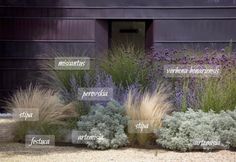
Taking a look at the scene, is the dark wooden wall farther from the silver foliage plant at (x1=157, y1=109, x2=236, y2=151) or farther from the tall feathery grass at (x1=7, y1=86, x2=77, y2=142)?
the silver foliage plant at (x1=157, y1=109, x2=236, y2=151)

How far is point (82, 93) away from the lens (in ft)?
26.4

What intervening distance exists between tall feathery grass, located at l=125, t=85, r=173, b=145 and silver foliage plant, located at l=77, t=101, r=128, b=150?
0.19 meters

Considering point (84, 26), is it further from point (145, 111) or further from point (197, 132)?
point (197, 132)

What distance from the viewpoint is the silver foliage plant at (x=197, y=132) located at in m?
7.00

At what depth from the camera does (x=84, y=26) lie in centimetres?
1156

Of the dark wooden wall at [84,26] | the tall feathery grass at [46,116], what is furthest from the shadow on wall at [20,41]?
the tall feathery grass at [46,116]

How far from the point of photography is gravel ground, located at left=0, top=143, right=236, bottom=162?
6.50m

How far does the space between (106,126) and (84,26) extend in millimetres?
4894

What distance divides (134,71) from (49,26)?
398 cm

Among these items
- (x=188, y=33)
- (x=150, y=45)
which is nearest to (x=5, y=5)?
(x=150, y=45)

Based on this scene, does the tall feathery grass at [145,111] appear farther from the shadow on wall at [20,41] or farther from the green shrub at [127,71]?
the shadow on wall at [20,41]

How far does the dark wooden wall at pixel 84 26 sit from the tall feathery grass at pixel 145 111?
13.3 ft

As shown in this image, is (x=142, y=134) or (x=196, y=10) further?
(x=196, y=10)

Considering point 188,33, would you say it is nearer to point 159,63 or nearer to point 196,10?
point 196,10
